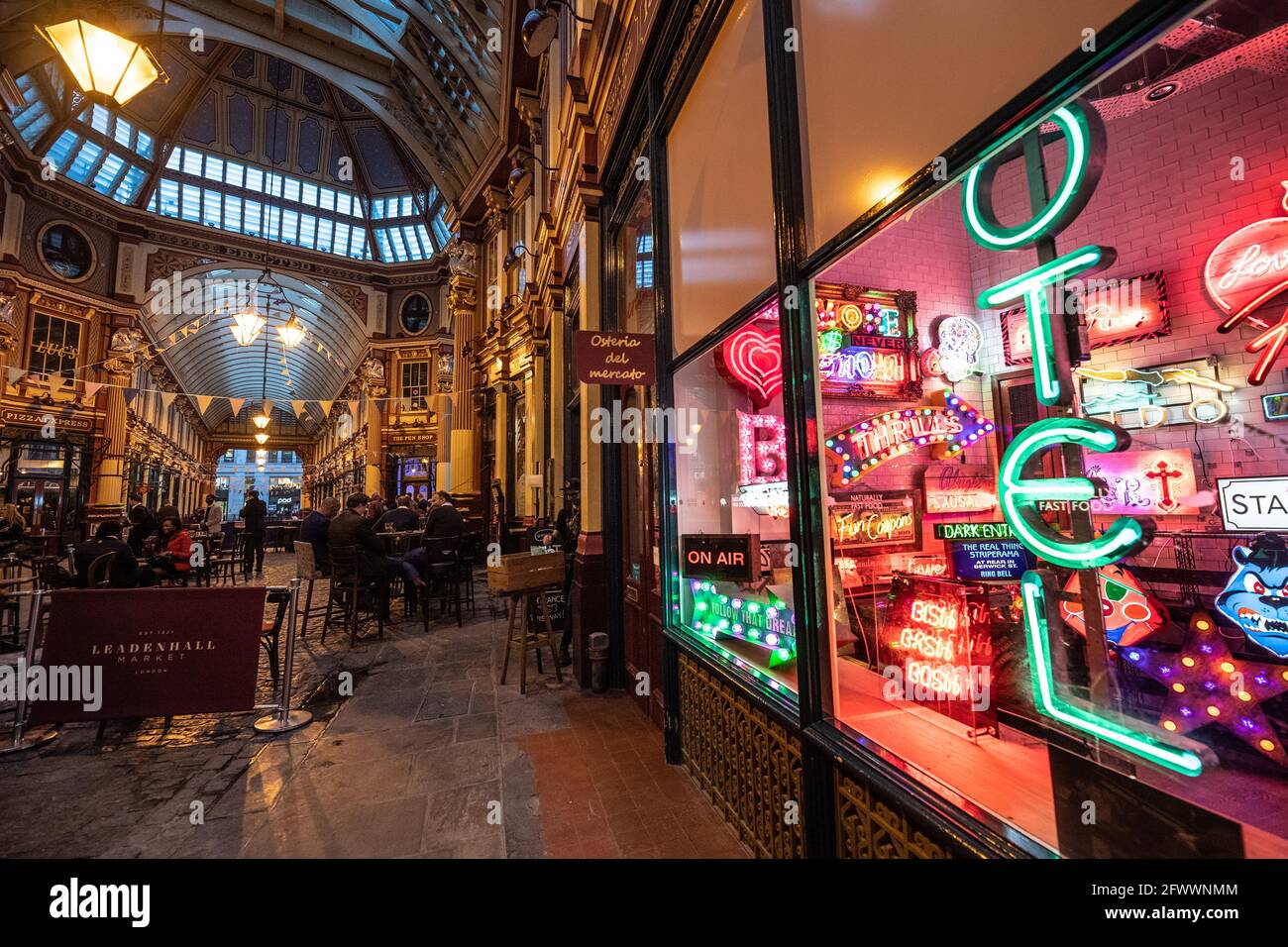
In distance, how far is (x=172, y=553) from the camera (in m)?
7.86

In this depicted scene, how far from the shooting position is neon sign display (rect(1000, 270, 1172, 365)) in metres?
3.85

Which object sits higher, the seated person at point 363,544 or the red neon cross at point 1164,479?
the red neon cross at point 1164,479

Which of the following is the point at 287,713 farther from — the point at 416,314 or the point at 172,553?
the point at 416,314

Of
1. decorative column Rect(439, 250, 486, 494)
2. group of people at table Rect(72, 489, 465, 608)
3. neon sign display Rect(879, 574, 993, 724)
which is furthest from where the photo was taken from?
decorative column Rect(439, 250, 486, 494)

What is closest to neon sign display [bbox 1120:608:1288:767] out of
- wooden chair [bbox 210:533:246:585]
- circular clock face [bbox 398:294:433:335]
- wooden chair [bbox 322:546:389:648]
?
wooden chair [bbox 322:546:389:648]

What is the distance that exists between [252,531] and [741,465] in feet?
40.5

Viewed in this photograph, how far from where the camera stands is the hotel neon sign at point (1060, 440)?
1.15 metres

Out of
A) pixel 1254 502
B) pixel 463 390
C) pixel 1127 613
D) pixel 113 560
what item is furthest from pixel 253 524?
pixel 1254 502

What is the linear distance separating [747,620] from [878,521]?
2843mm

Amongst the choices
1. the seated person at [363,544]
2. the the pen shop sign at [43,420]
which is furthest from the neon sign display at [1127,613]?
the the pen shop sign at [43,420]

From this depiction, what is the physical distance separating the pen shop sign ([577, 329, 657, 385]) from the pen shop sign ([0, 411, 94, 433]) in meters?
17.5

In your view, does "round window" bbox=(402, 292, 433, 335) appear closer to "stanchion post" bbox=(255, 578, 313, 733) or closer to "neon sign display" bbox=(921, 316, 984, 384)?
"stanchion post" bbox=(255, 578, 313, 733)

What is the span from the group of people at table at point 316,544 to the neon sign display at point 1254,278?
7736 mm

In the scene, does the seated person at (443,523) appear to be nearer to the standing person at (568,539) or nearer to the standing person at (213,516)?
the standing person at (568,539)
